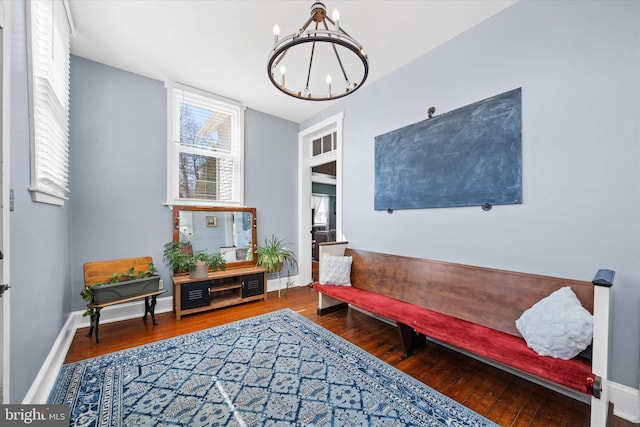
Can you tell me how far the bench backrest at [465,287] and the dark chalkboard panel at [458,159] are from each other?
59cm

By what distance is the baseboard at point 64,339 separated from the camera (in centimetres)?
147

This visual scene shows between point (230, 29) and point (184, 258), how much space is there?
8.38 ft

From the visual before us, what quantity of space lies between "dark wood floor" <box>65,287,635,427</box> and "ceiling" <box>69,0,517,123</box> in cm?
295

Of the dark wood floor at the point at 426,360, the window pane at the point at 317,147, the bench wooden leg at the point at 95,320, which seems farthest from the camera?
the window pane at the point at 317,147

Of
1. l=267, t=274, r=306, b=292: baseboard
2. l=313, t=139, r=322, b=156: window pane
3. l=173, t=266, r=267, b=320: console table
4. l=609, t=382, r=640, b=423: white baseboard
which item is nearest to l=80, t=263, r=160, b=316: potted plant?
l=173, t=266, r=267, b=320: console table

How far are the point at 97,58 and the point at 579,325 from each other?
4.83m

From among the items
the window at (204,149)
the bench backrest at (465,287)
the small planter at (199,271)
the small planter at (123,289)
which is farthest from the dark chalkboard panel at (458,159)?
the small planter at (123,289)

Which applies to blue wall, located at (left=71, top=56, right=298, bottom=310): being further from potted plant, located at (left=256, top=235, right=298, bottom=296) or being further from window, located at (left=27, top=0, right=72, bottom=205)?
potted plant, located at (left=256, top=235, right=298, bottom=296)

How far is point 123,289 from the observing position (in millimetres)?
2479

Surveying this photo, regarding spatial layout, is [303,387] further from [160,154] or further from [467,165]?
[160,154]

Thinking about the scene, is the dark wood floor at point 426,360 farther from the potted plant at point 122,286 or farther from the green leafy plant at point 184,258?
the green leafy plant at point 184,258

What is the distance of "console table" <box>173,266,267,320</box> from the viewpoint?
293 cm

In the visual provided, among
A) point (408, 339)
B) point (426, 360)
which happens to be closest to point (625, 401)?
point (426, 360)

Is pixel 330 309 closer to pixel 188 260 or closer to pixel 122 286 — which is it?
pixel 188 260
